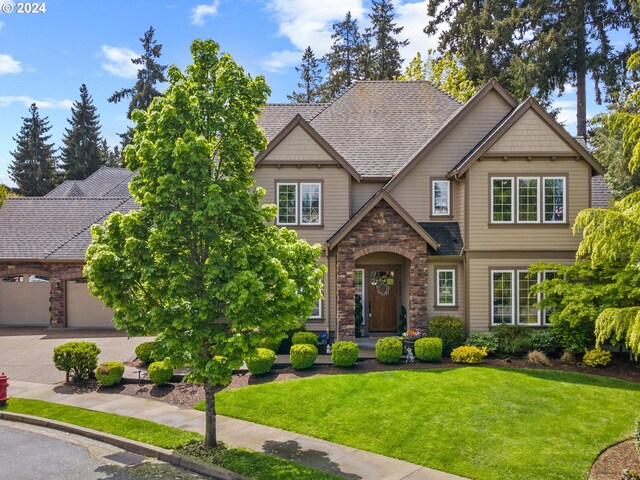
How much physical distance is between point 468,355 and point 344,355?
3.87m

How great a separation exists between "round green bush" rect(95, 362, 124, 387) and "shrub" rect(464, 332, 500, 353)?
1081cm

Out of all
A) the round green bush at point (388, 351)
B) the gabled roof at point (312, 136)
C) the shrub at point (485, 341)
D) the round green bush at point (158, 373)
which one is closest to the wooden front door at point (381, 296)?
the shrub at point (485, 341)

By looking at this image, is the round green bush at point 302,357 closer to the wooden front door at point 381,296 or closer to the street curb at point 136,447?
the wooden front door at point 381,296

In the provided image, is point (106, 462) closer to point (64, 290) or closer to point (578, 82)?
point (64, 290)

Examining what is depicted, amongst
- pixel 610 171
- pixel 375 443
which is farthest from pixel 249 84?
pixel 610 171

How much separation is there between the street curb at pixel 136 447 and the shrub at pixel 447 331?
9.68 m

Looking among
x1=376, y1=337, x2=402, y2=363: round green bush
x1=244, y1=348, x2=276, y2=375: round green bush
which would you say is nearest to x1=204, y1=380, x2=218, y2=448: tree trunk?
x1=244, y1=348, x2=276, y2=375: round green bush

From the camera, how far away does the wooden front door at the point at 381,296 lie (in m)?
19.5

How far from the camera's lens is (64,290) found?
22141mm

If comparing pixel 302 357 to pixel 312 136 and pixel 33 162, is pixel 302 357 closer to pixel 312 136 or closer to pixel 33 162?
pixel 312 136

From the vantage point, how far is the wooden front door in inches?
768

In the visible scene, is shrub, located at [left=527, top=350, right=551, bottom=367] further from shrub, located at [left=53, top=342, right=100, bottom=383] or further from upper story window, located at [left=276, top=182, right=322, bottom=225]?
shrub, located at [left=53, top=342, right=100, bottom=383]

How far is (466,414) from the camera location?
11.8 meters

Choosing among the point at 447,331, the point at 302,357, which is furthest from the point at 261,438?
the point at 447,331
